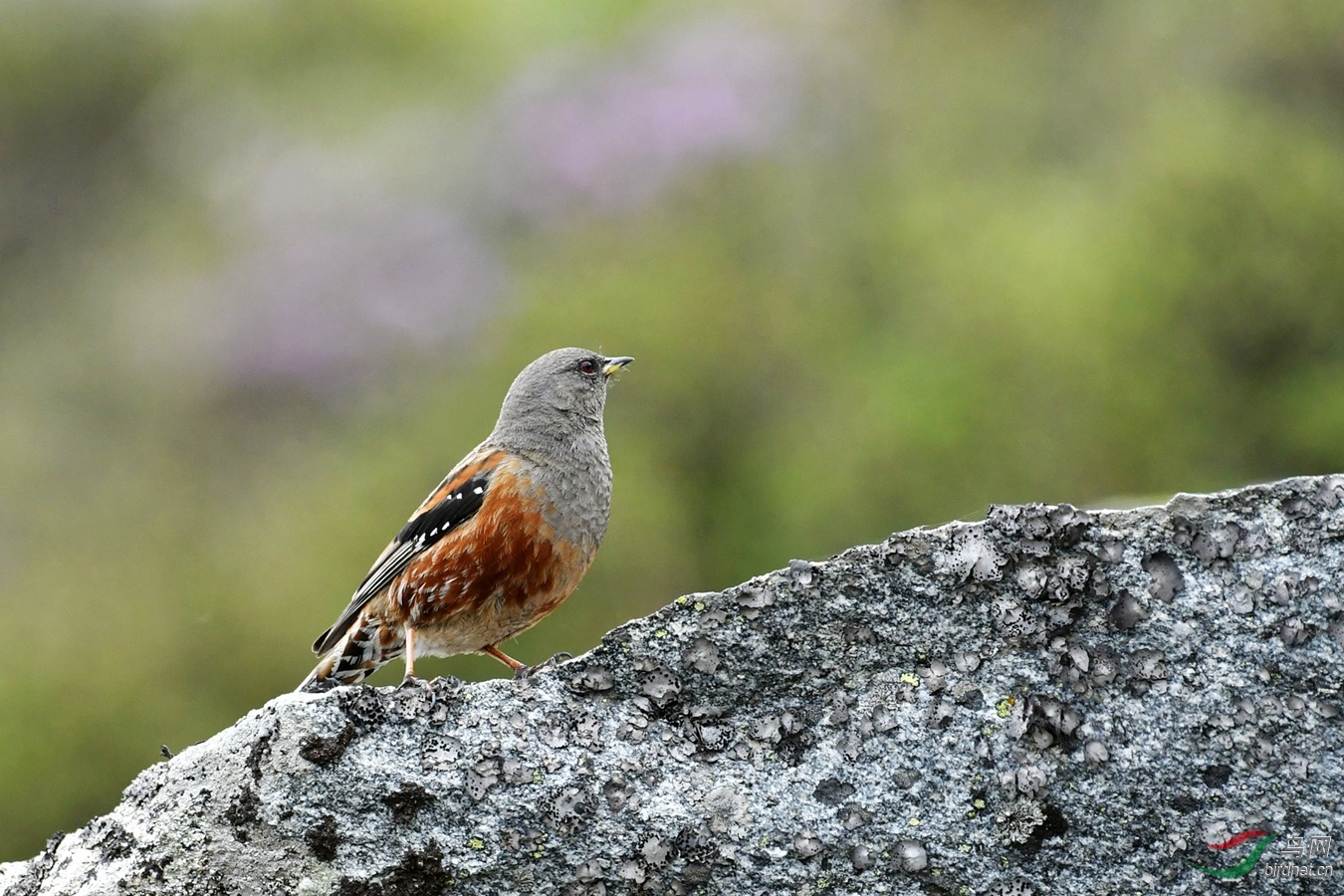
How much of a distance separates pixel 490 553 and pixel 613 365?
3.96 feet

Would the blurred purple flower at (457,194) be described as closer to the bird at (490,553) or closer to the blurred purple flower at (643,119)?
the blurred purple flower at (643,119)

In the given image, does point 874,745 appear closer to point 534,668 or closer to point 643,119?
point 534,668

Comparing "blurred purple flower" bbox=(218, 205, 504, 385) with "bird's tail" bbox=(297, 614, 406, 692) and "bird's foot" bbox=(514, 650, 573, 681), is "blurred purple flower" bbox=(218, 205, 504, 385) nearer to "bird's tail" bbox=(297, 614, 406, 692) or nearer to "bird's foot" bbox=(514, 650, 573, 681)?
"bird's tail" bbox=(297, 614, 406, 692)

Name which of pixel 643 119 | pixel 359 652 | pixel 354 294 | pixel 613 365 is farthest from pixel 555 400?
pixel 643 119

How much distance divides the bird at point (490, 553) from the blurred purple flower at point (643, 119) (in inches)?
314

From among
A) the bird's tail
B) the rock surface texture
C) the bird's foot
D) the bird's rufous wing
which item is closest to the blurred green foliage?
the bird's tail

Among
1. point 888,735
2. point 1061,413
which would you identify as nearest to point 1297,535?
point 888,735

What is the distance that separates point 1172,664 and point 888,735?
2.15 ft

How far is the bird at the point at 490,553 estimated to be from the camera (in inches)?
182

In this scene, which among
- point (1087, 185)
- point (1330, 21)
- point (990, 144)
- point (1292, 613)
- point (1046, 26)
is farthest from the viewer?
point (1046, 26)

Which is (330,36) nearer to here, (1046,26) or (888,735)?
(1046,26)

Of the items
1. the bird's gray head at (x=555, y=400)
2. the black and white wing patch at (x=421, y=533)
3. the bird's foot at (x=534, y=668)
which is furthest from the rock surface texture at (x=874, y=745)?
the bird's gray head at (x=555, y=400)

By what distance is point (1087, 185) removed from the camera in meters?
12.1

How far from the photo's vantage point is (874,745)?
3061 mm
